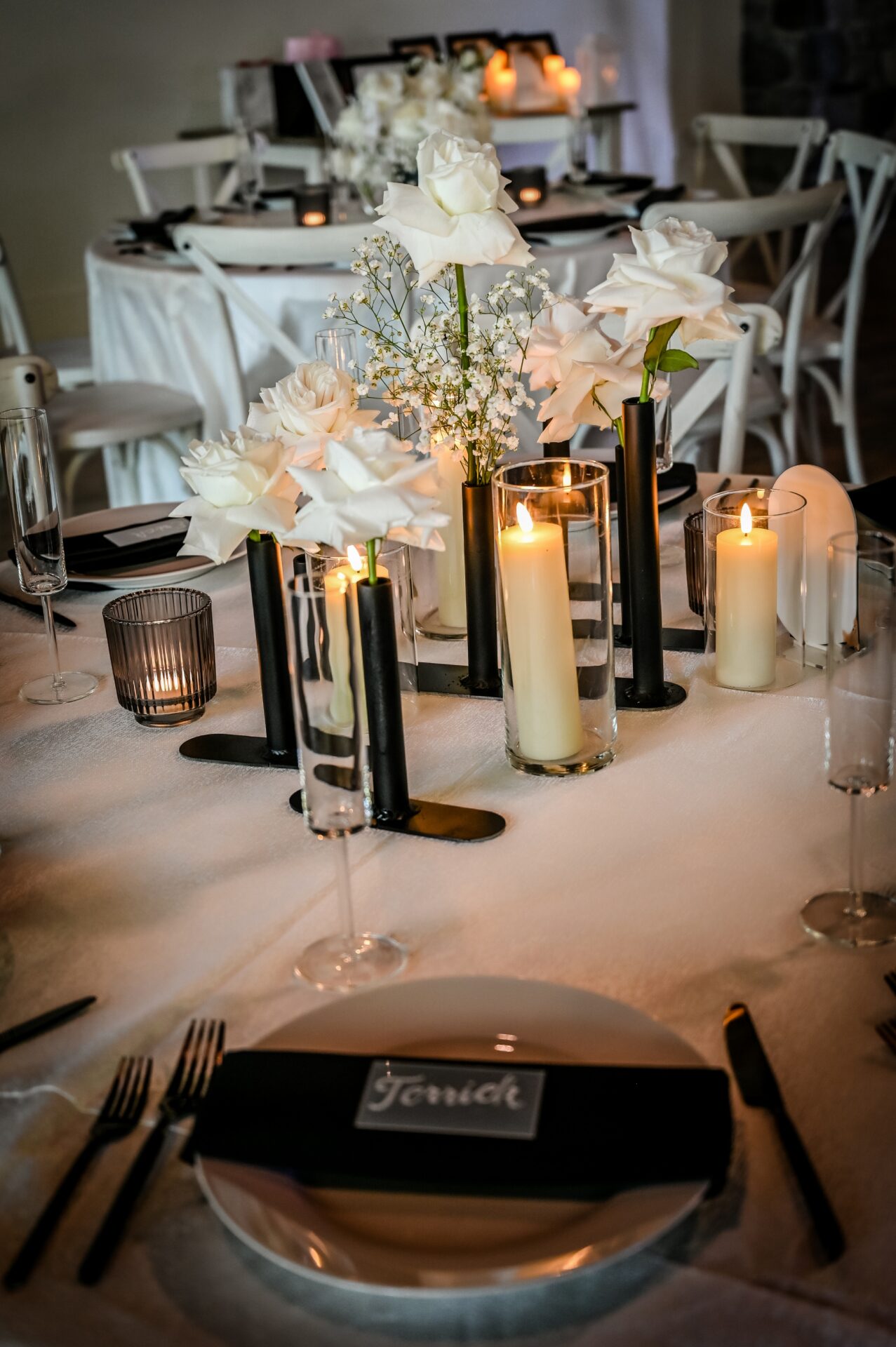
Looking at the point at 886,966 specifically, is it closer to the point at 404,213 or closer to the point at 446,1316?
the point at 446,1316

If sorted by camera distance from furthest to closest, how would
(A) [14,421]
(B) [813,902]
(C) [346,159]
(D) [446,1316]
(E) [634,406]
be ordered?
(C) [346,159] → (A) [14,421] → (E) [634,406] → (B) [813,902] → (D) [446,1316]

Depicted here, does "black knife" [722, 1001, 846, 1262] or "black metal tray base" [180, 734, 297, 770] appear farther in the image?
"black metal tray base" [180, 734, 297, 770]

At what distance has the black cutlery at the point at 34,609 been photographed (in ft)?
4.89

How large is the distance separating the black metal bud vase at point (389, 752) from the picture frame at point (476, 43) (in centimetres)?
530

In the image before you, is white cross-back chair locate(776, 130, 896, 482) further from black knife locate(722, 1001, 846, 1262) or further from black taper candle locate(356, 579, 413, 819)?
black knife locate(722, 1001, 846, 1262)

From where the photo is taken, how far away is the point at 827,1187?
0.66 meters

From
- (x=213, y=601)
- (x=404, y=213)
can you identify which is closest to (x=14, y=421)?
(x=213, y=601)

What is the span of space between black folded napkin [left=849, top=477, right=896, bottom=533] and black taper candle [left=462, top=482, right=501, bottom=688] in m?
0.44

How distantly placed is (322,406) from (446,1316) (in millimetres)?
688

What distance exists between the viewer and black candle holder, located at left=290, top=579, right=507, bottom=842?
0.95 meters

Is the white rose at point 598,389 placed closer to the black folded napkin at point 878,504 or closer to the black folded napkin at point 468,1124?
the black folded napkin at point 878,504

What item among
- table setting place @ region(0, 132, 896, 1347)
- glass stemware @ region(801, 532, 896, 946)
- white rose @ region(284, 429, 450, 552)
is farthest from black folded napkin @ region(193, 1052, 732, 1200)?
white rose @ region(284, 429, 450, 552)

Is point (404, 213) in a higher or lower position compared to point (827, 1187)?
higher

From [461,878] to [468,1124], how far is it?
0.29 metres
